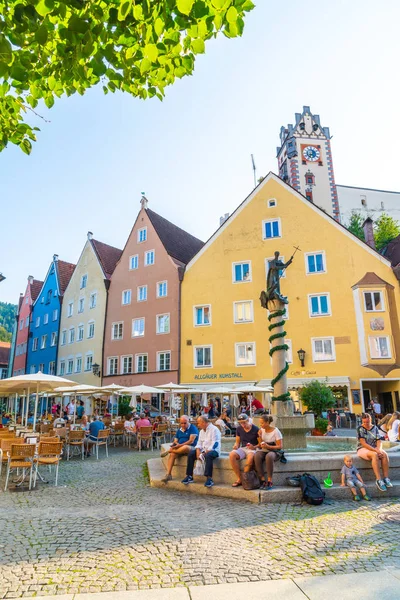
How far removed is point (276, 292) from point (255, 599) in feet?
31.9

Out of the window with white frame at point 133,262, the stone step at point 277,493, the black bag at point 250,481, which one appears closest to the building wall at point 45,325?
the window with white frame at point 133,262

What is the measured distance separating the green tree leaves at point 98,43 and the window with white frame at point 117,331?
30.0 m

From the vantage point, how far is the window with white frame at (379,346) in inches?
1021

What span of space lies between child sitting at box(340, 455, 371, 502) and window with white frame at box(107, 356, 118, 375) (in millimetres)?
27743

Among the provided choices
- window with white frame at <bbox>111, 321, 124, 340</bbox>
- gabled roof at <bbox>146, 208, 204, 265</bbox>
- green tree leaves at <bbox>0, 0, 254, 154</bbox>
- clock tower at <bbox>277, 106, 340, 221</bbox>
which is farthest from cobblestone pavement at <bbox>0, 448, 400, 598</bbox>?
clock tower at <bbox>277, 106, 340, 221</bbox>

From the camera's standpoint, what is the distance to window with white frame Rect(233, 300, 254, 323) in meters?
29.5

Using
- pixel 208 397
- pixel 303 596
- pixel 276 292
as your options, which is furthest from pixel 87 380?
pixel 303 596

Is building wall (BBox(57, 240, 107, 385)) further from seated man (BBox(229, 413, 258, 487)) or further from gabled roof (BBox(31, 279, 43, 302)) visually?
seated man (BBox(229, 413, 258, 487))

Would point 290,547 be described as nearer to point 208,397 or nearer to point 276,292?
point 276,292

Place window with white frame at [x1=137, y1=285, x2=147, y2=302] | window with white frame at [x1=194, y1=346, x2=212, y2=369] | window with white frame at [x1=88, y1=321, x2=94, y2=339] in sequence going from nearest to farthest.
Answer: window with white frame at [x1=194, y1=346, x2=212, y2=369] < window with white frame at [x1=137, y1=285, x2=147, y2=302] < window with white frame at [x1=88, y1=321, x2=94, y2=339]

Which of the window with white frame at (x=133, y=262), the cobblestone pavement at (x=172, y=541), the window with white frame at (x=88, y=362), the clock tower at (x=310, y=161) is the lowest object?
the cobblestone pavement at (x=172, y=541)

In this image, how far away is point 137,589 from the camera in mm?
4258

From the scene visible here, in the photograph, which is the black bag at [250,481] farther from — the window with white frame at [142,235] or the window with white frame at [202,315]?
the window with white frame at [142,235]

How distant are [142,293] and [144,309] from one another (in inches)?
58.1
